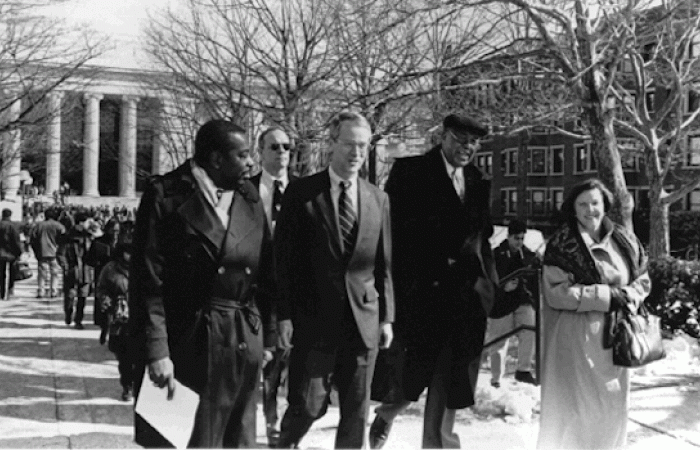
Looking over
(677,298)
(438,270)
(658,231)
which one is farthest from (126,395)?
(658,231)

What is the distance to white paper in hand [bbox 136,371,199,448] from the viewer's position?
3.63 meters

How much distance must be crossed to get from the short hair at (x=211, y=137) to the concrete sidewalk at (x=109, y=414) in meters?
2.68

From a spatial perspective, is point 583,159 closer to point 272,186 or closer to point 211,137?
point 272,186

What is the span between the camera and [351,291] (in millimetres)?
4457

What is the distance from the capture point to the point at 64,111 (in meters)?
18.2

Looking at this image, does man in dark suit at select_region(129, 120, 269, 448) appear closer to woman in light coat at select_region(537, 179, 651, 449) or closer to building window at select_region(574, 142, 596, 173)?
woman in light coat at select_region(537, 179, 651, 449)

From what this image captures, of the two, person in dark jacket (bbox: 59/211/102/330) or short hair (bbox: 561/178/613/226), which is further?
person in dark jacket (bbox: 59/211/102/330)

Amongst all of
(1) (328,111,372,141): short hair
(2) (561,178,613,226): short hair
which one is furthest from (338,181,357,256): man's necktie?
(2) (561,178,613,226): short hair

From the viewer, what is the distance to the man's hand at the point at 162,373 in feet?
11.9

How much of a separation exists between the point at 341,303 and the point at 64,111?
1517cm

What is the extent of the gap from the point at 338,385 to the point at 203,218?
1.27 m

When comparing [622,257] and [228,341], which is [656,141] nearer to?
[622,257]

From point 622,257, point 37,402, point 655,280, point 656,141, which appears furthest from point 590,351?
point 656,141

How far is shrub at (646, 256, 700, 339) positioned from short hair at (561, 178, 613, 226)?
539 centimetres
